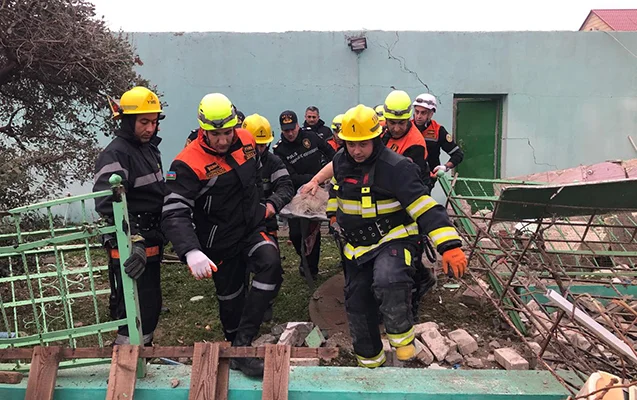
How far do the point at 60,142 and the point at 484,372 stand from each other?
5047mm

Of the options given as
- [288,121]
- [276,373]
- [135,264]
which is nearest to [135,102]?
[135,264]

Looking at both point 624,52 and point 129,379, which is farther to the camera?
point 624,52

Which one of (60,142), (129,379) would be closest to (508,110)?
(60,142)

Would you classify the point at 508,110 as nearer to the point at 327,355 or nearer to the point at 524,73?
the point at 524,73

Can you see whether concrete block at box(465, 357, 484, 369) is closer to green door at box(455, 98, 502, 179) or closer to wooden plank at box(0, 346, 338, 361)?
wooden plank at box(0, 346, 338, 361)

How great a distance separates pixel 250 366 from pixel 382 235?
1.11 meters

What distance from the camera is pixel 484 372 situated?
2.65m

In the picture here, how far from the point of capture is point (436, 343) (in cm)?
351

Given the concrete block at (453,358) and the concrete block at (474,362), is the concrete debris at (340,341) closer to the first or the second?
the concrete block at (453,358)

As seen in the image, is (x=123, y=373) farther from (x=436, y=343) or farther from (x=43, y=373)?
(x=436, y=343)

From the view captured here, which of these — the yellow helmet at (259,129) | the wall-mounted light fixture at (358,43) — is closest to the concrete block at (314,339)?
the yellow helmet at (259,129)

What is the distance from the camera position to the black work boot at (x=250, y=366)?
262 centimetres

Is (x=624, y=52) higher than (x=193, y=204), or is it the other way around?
(x=624, y=52)

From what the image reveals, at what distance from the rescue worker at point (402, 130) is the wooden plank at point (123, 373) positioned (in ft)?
8.65
